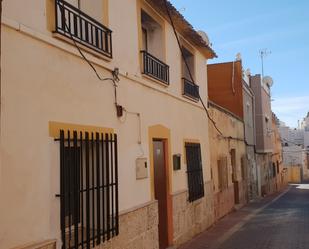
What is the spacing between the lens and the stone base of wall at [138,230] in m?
7.31

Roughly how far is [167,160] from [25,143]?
5.41 metres

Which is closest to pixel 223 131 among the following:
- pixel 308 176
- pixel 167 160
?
pixel 167 160

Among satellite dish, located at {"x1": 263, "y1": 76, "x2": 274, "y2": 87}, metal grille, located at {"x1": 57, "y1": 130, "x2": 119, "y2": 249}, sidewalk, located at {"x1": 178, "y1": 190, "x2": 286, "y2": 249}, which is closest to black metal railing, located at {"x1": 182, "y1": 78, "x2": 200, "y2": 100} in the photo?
sidewalk, located at {"x1": 178, "y1": 190, "x2": 286, "y2": 249}

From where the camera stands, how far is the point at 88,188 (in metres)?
6.16

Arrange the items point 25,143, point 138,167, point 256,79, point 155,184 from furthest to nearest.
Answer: point 256,79
point 155,184
point 138,167
point 25,143

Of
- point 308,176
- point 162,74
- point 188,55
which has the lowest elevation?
point 308,176

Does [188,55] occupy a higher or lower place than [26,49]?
higher

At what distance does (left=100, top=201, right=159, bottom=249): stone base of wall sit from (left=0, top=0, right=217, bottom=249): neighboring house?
0.06 ft

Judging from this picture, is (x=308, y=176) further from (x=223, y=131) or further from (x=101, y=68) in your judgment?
(x=101, y=68)

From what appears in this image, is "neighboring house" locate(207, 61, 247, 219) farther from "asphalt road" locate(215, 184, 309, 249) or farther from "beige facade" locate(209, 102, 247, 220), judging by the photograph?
"asphalt road" locate(215, 184, 309, 249)

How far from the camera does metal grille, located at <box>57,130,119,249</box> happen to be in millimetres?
5762

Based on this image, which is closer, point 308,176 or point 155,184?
point 155,184

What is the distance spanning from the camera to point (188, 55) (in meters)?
13.0

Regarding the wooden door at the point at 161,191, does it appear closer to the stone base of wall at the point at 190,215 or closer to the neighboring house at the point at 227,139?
the stone base of wall at the point at 190,215
